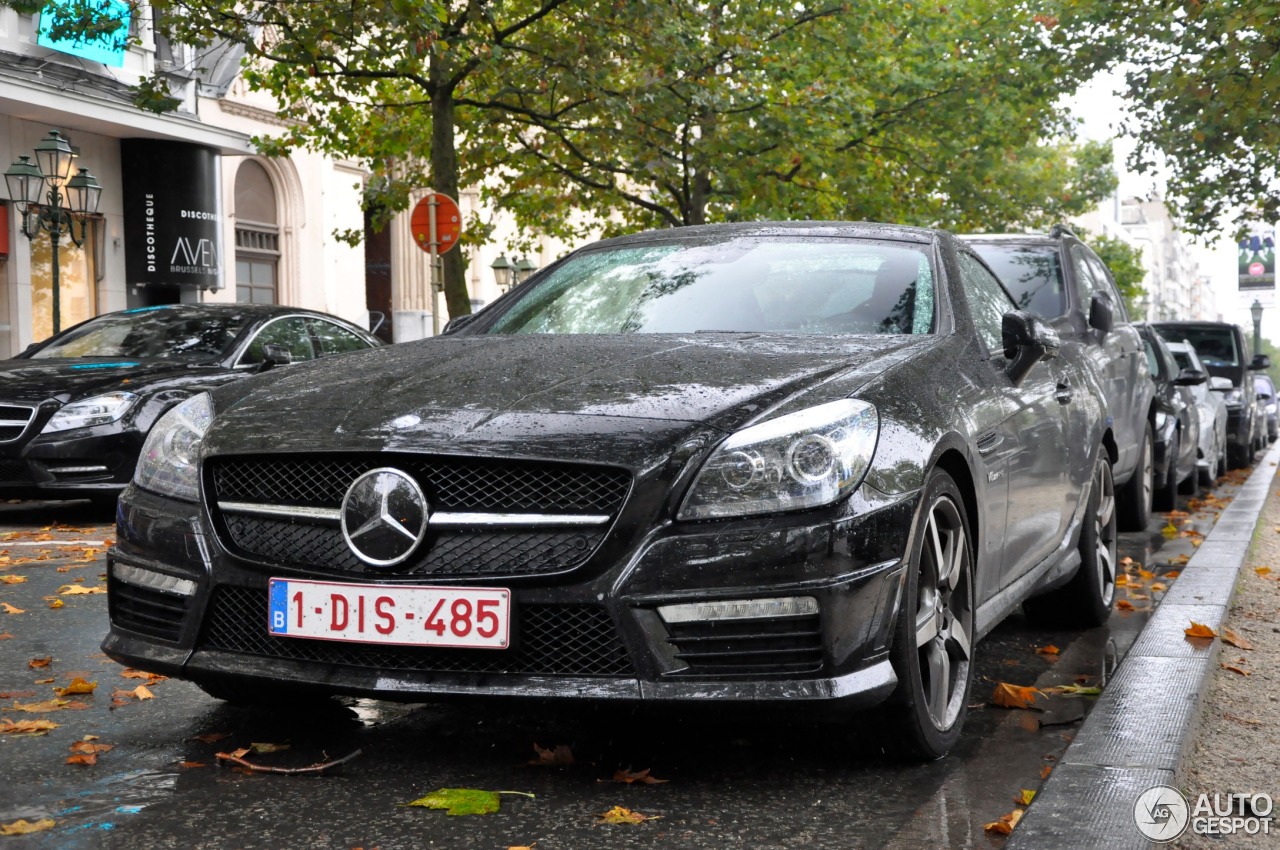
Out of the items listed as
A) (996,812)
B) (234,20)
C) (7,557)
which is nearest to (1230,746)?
(996,812)

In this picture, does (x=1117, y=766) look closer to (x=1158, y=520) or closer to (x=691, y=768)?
(x=691, y=768)

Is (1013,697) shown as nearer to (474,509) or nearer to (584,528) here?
(584,528)

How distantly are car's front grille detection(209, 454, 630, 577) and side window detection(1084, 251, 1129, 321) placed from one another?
22.3ft

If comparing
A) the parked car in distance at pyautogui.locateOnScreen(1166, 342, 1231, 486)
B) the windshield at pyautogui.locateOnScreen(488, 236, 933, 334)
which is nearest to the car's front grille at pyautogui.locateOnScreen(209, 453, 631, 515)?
the windshield at pyautogui.locateOnScreen(488, 236, 933, 334)

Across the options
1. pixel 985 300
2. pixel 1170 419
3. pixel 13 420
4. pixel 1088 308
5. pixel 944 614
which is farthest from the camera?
pixel 1170 419

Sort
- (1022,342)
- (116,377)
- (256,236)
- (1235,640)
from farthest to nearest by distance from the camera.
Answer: (256,236), (116,377), (1235,640), (1022,342)

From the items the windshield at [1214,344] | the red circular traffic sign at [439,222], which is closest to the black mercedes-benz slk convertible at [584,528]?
the red circular traffic sign at [439,222]

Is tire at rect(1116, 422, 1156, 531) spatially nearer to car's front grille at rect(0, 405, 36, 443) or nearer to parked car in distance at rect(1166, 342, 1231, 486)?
parked car in distance at rect(1166, 342, 1231, 486)

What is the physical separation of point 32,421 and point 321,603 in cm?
681

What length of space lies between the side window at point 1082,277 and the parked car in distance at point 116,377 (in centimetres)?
460

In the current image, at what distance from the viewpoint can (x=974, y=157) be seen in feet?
94.0

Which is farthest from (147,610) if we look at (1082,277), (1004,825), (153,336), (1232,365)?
(1232,365)

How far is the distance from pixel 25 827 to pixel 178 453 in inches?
40.6

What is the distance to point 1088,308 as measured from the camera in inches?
330
